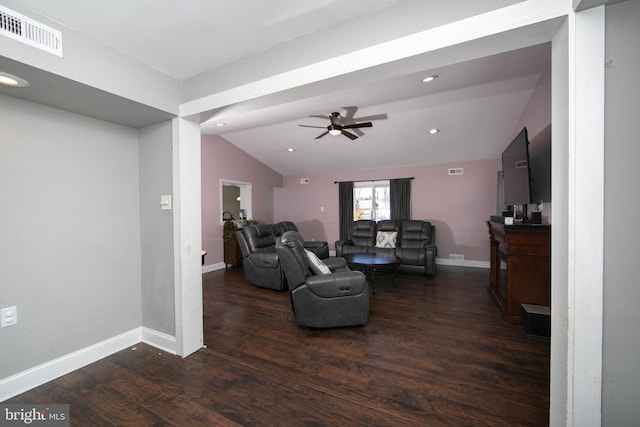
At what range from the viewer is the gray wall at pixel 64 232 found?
1.73m

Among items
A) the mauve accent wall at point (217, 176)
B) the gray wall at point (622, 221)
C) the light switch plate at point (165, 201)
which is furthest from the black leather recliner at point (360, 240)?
the gray wall at point (622, 221)

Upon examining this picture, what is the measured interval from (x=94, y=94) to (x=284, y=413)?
238 centimetres

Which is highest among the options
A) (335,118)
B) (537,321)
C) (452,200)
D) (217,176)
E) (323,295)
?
(335,118)

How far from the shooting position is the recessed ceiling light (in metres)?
1.43

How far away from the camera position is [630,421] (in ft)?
3.24

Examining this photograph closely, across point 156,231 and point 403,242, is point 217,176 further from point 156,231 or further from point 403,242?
point 403,242

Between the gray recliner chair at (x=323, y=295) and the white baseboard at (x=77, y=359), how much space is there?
1.15 metres

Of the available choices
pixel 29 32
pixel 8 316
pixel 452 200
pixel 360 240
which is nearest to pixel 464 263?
pixel 452 200

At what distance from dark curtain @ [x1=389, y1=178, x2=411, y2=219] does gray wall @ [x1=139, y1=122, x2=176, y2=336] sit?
16.5 ft

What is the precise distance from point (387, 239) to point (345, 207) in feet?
5.25

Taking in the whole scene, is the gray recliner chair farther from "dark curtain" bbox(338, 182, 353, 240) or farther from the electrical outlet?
"dark curtain" bbox(338, 182, 353, 240)

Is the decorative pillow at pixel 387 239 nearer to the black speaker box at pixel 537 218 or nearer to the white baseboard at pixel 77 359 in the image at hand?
the black speaker box at pixel 537 218

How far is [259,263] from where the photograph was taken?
4.06 meters

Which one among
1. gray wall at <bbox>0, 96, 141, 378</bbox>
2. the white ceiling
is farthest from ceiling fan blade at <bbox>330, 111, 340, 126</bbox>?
gray wall at <bbox>0, 96, 141, 378</bbox>
